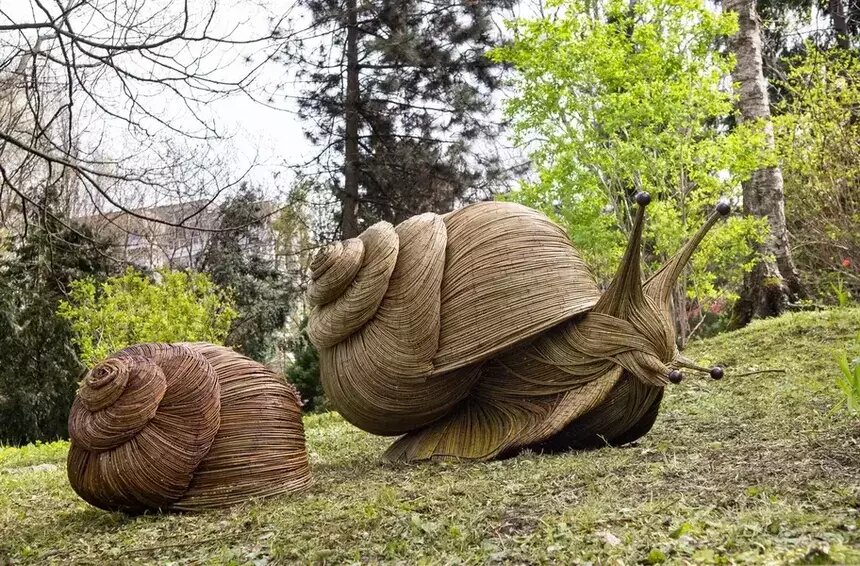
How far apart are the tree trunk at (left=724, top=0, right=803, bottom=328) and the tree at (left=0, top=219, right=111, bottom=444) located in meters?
11.0

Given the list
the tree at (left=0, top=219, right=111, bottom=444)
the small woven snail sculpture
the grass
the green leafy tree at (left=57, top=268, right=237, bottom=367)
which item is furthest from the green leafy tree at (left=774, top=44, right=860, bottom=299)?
the tree at (left=0, top=219, right=111, bottom=444)

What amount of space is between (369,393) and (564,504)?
1942 millimetres

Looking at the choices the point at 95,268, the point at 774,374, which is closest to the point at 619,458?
the point at 774,374

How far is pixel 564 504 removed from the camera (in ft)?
10.4

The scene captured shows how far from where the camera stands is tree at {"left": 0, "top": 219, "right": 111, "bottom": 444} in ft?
47.5

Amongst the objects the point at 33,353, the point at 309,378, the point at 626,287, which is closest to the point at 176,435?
the point at 626,287

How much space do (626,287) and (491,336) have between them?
0.82 meters

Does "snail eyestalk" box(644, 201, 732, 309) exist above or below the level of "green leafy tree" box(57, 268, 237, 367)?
below

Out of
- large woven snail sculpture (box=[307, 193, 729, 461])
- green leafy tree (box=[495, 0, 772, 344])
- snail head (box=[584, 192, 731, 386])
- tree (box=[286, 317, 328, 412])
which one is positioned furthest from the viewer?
tree (box=[286, 317, 328, 412])

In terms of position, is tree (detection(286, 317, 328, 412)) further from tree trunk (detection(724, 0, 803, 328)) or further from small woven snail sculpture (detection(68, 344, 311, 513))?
small woven snail sculpture (detection(68, 344, 311, 513))

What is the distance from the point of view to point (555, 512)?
304 cm

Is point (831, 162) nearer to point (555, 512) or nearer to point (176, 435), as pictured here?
point (555, 512)

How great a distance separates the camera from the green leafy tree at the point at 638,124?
977cm

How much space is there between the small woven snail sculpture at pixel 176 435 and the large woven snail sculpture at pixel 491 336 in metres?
0.83
